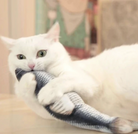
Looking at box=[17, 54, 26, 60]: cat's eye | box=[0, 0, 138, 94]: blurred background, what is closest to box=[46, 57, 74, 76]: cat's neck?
box=[17, 54, 26, 60]: cat's eye

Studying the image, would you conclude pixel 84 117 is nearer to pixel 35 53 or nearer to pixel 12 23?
pixel 35 53

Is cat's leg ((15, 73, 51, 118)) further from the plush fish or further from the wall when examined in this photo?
the wall

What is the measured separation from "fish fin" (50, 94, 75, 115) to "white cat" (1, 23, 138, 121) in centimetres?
4

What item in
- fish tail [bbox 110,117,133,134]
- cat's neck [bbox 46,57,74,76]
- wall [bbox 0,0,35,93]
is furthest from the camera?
wall [bbox 0,0,35,93]

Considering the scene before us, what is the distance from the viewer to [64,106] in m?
0.82

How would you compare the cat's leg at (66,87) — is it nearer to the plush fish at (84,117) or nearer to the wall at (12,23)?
the plush fish at (84,117)

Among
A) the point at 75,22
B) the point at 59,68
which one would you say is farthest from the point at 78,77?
the point at 75,22

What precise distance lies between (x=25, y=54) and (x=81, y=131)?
37cm

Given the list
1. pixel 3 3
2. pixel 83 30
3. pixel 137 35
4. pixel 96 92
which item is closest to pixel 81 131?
pixel 96 92

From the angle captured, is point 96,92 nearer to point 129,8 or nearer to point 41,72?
point 41,72

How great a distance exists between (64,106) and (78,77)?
7.1 inches

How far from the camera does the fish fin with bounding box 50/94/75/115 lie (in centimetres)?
82

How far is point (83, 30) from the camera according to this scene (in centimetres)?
300

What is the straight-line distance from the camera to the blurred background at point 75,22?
5.26 feet
